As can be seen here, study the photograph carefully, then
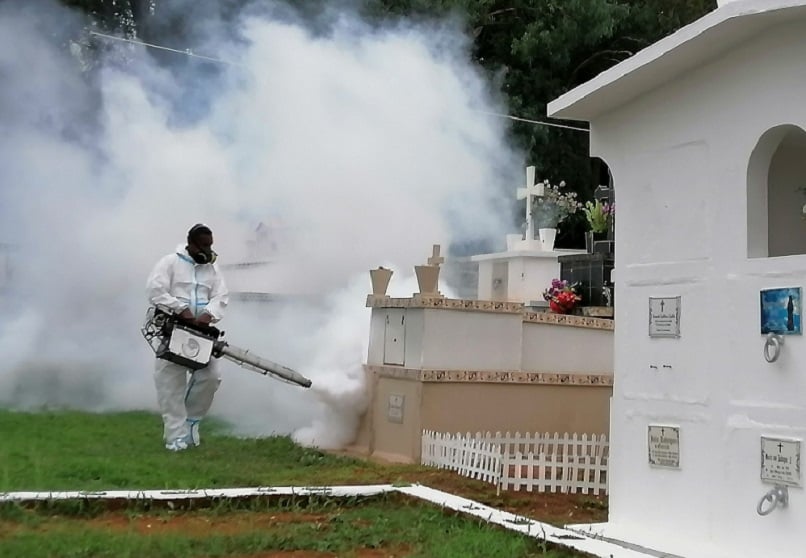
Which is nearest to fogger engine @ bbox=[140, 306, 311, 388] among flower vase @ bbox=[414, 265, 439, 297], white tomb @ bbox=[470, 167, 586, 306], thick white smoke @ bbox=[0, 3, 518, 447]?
flower vase @ bbox=[414, 265, 439, 297]

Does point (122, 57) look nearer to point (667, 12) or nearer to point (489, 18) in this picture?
point (489, 18)

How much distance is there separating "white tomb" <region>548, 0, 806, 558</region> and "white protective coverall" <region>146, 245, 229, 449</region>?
480 centimetres

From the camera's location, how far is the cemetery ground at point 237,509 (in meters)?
6.44

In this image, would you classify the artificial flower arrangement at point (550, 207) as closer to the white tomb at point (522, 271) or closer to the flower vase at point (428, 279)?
the white tomb at point (522, 271)

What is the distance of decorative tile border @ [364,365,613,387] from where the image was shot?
10734 mm

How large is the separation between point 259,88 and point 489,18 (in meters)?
8.69

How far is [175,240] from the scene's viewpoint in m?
16.6

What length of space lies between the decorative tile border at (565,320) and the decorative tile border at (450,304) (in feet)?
0.84

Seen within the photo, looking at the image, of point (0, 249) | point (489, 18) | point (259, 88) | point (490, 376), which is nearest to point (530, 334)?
point (490, 376)

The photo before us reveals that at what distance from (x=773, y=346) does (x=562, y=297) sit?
8080mm

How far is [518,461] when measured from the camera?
942 cm

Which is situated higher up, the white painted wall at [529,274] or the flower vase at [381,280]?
the white painted wall at [529,274]

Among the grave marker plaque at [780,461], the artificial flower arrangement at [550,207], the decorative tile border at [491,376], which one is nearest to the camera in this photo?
the grave marker plaque at [780,461]

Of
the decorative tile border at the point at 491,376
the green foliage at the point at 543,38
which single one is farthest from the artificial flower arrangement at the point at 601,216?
the green foliage at the point at 543,38
